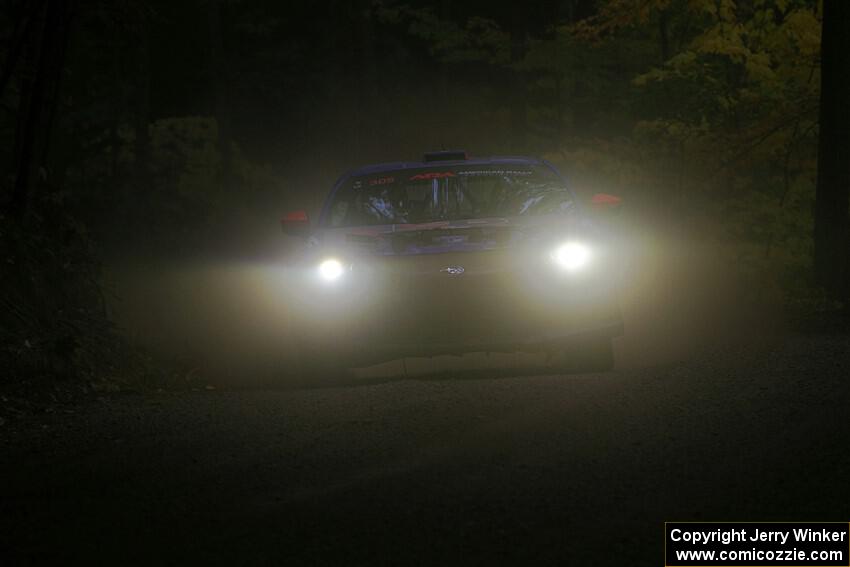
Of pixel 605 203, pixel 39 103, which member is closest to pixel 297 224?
pixel 605 203

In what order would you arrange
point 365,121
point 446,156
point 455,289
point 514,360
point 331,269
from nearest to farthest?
point 455,289
point 331,269
point 446,156
point 514,360
point 365,121

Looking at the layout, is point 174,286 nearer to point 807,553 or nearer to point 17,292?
point 17,292

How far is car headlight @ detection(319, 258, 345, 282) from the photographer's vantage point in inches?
401

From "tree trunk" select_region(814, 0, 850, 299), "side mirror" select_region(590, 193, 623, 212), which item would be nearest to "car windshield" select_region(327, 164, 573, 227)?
"side mirror" select_region(590, 193, 623, 212)

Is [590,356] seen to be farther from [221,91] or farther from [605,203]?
[221,91]

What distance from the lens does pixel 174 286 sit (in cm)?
2361

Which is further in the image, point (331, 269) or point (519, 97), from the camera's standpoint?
point (519, 97)

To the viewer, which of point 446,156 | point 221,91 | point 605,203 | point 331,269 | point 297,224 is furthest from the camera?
point 221,91

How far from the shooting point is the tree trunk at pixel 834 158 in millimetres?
15258

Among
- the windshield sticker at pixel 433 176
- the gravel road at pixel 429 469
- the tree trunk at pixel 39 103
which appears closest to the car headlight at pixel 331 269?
the gravel road at pixel 429 469

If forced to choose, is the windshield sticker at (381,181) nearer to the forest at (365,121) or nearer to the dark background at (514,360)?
the dark background at (514,360)

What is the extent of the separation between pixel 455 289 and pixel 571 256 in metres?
0.94

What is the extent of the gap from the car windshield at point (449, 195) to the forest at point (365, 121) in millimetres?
2772

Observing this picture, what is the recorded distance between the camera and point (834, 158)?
15.4 metres
